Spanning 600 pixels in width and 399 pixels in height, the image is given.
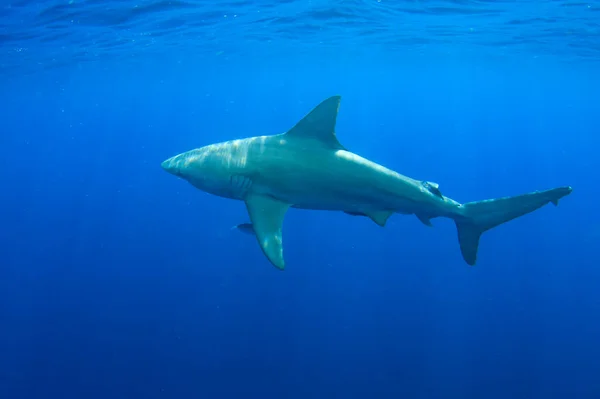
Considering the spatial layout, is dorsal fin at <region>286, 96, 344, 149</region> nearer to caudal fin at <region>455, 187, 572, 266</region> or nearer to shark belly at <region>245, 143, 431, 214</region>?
shark belly at <region>245, 143, 431, 214</region>

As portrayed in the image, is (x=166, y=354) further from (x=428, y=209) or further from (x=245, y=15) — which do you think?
(x=245, y=15)

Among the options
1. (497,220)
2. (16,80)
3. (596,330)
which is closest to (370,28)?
(596,330)

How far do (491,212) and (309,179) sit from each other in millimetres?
2970

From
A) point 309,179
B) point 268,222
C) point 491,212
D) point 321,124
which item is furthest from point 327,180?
point 491,212

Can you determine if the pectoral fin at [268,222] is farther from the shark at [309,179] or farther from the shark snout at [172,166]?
the shark snout at [172,166]

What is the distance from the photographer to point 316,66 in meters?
47.8

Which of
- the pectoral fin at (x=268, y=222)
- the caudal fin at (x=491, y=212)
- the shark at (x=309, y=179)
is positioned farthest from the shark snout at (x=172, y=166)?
the caudal fin at (x=491, y=212)

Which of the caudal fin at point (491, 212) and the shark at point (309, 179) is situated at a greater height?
the shark at point (309, 179)

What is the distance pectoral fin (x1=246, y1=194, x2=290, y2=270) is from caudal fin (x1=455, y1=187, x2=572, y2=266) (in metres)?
2.96

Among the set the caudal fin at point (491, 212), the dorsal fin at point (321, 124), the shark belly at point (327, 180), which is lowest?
the caudal fin at point (491, 212)

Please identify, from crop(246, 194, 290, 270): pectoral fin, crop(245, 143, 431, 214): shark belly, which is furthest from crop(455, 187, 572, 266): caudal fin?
crop(246, 194, 290, 270): pectoral fin

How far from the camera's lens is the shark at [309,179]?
6211 mm

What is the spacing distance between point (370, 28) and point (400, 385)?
61.4ft

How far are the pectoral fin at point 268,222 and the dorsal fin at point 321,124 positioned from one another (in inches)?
41.9
